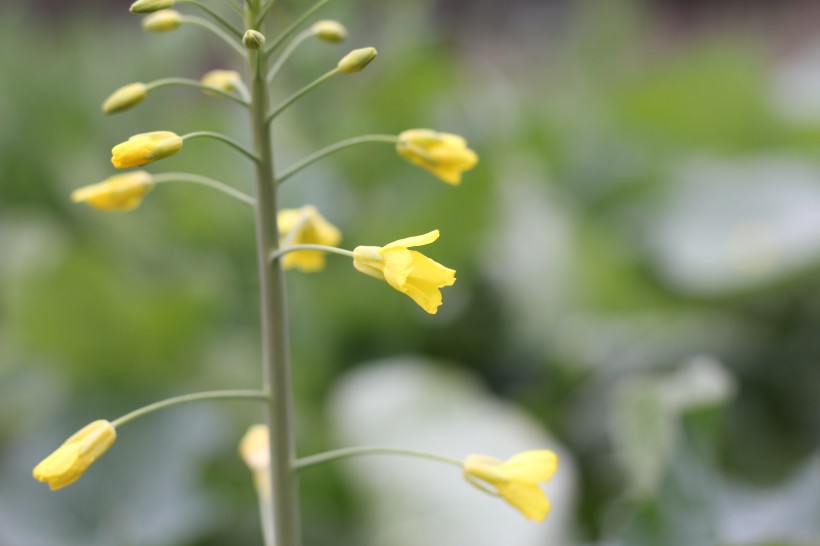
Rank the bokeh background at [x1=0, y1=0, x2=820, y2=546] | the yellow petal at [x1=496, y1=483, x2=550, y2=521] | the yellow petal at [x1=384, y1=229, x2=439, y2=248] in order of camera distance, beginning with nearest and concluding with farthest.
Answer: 1. the yellow petal at [x1=384, y1=229, x2=439, y2=248]
2. the yellow petal at [x1=496, y1=483, x2=550, y2=521]
3. the bokeh background at [x1=0, y1=0, x2=820, y2=546]

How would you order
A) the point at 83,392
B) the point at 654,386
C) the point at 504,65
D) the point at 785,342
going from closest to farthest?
the point at 654,386 → the point at 83,392 → the point at 785,342 → the point at 504,65

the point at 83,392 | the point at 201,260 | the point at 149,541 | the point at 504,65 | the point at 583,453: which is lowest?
the point at 149,541

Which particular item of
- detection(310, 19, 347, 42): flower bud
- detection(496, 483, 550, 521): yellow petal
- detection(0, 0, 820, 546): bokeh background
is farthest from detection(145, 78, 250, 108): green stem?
detection(0, 0, 820, 546): bokeh background

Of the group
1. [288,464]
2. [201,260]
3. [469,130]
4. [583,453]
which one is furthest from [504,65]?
[288,464]

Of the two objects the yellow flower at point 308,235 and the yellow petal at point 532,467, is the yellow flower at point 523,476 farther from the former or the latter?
the yellow flower at point 308,235

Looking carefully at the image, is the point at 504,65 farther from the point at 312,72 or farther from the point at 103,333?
the point at 103,333

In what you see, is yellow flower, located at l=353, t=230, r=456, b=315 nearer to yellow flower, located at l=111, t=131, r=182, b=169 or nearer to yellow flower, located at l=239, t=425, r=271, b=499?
yellow flower, located at l=111, t=131, r=182, b=169
